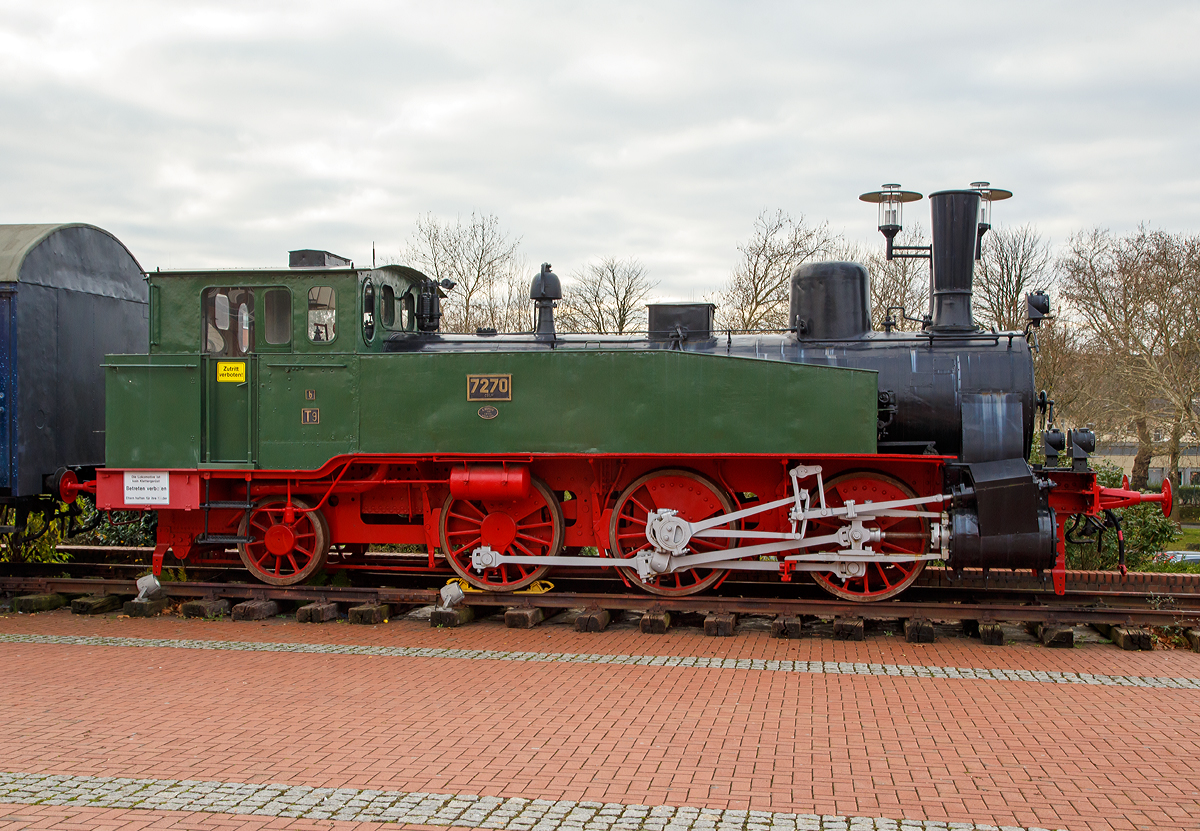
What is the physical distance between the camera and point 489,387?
883cm

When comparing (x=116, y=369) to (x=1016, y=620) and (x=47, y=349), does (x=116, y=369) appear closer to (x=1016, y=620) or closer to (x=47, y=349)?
(x=47, y=349)

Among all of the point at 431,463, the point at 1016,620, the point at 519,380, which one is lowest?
the point at 1016,620

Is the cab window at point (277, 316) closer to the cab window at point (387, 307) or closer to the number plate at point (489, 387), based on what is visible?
the cab window at point (387, 307)

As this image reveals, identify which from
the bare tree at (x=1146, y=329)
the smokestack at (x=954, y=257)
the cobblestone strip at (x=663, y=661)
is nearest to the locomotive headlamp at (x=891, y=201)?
the smokestack at (x=954, y=257)

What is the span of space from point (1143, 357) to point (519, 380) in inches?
1051

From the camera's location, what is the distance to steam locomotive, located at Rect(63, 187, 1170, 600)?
845cm

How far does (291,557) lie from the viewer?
30.9ft

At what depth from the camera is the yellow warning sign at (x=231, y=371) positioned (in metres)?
9.12

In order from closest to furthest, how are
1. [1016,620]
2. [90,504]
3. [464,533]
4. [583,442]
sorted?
[1016,620], [583,442], [464,533], [90,504]

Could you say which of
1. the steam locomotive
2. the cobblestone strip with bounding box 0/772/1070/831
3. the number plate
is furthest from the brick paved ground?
the number plate

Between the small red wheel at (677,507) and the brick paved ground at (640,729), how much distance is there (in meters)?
1.07

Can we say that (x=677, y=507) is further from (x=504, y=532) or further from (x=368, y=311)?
(x=368, y=311)

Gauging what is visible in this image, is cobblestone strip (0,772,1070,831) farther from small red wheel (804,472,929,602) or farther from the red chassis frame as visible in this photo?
→ small red wheel (804,472,929,602)

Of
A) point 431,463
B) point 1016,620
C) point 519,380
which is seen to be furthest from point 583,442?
point 1016,620
